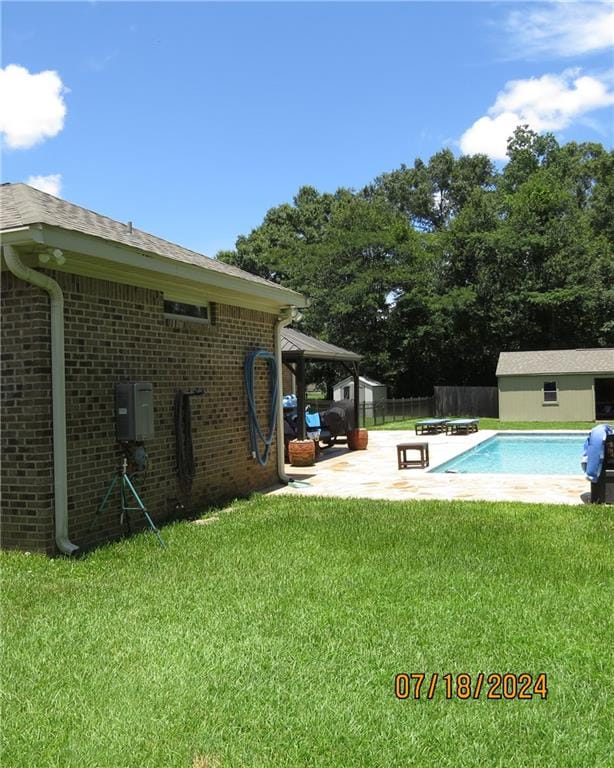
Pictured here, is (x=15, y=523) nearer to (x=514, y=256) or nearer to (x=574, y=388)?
(x=574, y=388)

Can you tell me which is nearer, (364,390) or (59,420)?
(59,420)

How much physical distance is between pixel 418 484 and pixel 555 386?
1825 centimetres

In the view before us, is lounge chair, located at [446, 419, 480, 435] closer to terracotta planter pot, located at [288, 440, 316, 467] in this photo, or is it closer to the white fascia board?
terracotta planter pot, located at [288, 440, 316, 467]

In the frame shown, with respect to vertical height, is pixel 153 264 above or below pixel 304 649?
above

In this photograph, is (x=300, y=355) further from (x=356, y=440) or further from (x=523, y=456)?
(x=523, y=456)

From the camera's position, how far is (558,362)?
89.1 feet

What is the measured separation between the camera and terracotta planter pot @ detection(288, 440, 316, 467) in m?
13.4

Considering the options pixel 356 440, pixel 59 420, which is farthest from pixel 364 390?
pixel 59 420

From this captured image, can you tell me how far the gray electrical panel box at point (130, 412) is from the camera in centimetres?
673

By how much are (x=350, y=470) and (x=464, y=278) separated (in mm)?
24483

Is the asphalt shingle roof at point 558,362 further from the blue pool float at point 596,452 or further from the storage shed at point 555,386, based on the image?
the blue pool float at point 596,452

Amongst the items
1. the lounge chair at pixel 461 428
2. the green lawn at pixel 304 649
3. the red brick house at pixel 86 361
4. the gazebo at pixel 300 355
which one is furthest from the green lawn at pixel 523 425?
the green lawn at pixel 304 649

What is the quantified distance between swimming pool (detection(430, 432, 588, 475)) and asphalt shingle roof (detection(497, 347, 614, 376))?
5.94 metres

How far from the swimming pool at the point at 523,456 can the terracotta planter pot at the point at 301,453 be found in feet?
8.18
